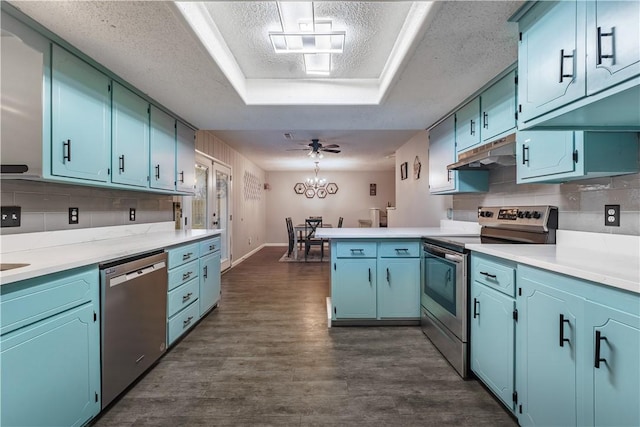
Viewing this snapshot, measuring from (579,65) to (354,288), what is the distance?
2.24 m

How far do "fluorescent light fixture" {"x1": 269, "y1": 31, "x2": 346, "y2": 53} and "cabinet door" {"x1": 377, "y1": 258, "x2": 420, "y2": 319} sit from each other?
1.92 m

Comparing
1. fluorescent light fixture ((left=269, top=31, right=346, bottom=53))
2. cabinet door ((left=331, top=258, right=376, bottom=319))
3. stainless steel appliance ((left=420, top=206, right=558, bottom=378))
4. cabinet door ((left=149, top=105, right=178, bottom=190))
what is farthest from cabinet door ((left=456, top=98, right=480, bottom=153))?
cabinet door ((left=149, top=105, right=178, bottom=190))

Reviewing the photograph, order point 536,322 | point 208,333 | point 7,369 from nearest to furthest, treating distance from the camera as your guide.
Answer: point 7,369 → point 536,322 → point 208,333

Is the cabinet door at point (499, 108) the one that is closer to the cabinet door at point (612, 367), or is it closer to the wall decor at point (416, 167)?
the cabinet door at point (612, 367)

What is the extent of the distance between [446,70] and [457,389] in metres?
2.20

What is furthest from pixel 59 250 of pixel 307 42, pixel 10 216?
pixel 307 42

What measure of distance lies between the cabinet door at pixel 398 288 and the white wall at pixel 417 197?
1.35m

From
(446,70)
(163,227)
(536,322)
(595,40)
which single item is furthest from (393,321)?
(163,227)

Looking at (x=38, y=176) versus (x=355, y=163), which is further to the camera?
(x=355, y=163)

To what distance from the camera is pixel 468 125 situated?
262 centimetres

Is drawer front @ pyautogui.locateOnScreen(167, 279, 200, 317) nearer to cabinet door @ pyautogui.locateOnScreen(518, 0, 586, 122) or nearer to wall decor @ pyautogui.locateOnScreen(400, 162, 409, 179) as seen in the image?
cabinet door @ pyautogui.locateOnScreen(518, 0, 586, 122)

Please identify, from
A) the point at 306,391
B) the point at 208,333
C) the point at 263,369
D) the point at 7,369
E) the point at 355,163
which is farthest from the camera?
the point at 355,163

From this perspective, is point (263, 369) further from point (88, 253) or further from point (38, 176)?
point (38, 176)

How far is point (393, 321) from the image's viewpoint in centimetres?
284
